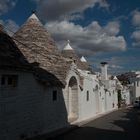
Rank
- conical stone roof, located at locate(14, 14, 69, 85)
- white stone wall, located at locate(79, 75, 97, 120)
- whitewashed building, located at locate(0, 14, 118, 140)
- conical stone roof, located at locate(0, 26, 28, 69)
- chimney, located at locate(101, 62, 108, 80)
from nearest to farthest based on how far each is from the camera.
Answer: conical stone roof, located at locate(0, 26, 28, 69)
whitewashed building, located at locate(0, 14, 118, 140)
conical stone roof, located at locate(14, 14, 69, 85)
white stone wall, located at locate(79, 75, 97, 120)
chimney, located at locate(101, 62, 108, 80)

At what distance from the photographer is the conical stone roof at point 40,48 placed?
20.6 m

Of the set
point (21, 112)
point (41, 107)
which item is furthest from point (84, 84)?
point (21, 112)

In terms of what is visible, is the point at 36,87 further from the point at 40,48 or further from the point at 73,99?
the point at 73,99

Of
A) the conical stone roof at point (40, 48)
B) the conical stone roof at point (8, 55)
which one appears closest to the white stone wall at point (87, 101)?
the conical stone roof at point (40, 48)

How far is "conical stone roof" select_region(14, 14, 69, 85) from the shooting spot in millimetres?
20562

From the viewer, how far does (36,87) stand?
52.0ft

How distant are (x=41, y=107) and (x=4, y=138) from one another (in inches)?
170

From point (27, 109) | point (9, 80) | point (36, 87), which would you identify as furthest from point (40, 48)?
point (9, 80)

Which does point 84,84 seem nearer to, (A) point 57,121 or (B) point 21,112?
(A) point 57,121

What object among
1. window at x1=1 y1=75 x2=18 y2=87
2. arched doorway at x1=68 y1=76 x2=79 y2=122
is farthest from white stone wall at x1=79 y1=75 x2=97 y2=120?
window at x1=1 y1=75 x2=18 y2=87

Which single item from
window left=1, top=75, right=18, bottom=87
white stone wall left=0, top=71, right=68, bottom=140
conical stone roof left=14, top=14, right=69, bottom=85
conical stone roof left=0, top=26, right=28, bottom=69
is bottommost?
white stone wall left=0, top=71, right=68, bottom=140

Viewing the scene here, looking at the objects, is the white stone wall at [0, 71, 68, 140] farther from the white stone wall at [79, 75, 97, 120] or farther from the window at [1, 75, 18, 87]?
the white stone wall at [79, 75, 97, 120]

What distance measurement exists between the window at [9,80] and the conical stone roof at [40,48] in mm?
5685

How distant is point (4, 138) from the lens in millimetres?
12586
